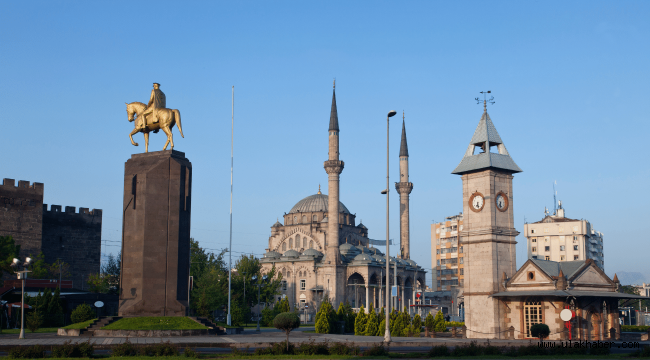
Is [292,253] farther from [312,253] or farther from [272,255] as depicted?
[272,255]

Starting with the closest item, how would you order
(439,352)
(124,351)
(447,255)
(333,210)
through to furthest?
(124,351) → (439,352) → (333,210) → (447,255)

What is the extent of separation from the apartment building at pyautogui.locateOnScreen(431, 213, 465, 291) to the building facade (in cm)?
7074

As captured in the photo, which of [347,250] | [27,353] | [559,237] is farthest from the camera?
[559,237]

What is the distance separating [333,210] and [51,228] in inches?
1311

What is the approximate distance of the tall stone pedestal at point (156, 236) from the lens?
36094 millimetres

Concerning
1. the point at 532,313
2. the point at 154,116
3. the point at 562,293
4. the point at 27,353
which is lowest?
the point at 27,353

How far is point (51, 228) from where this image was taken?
69812 millimetres

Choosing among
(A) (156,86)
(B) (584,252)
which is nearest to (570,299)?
(A) (156,86)

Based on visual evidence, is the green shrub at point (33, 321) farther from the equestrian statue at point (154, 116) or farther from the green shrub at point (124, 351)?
the green shrub at point (124, 351)

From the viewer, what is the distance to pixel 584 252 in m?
112

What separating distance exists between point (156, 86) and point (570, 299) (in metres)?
27.6

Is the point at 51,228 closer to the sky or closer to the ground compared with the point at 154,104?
closer to the ground

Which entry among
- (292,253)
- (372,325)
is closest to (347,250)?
(292,253)

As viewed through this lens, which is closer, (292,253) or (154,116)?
(154,116)
